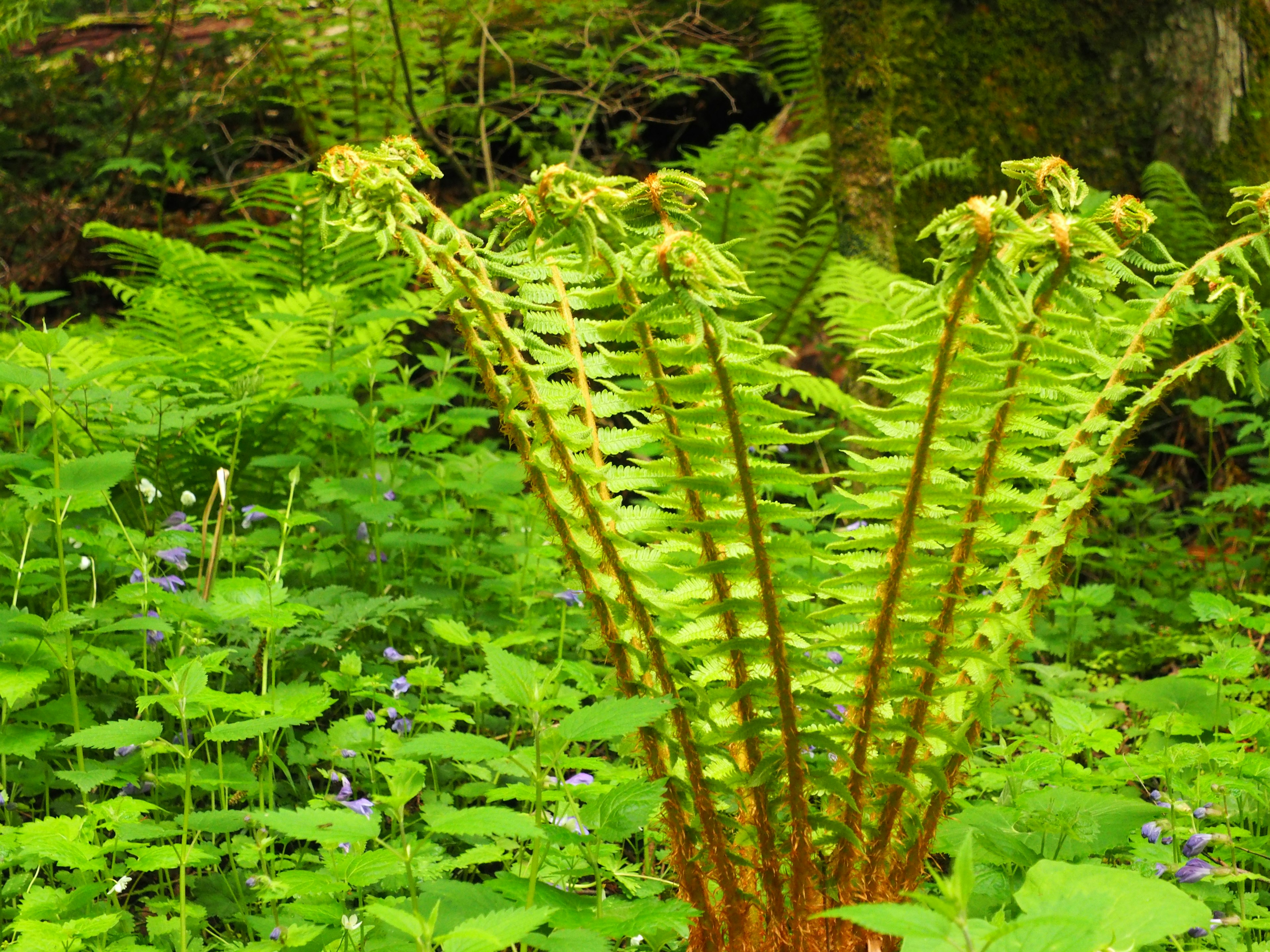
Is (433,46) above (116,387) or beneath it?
above

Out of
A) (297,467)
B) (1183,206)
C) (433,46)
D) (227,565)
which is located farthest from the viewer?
(433,46)

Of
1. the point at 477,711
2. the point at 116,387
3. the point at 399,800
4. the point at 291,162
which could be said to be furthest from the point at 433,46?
the point at 399,800

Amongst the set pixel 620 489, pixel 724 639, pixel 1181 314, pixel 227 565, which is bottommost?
pixel 227 565

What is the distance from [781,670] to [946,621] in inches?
9.2

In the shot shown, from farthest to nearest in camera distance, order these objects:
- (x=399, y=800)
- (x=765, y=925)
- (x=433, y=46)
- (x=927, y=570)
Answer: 1. (x=433, y=46)
2. (x=765, y=925)
3. (x=927, y=570)
4. (x=399, y=800)

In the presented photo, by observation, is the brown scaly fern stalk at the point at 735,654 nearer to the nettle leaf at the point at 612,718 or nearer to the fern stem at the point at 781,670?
the fern stem at the point at 781,670

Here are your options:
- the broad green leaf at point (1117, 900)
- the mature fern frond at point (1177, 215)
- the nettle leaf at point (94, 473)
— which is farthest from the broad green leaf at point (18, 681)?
the mature fern frond at point (1177, 215)

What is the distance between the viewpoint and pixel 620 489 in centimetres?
131

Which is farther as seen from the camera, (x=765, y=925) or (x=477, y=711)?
(x=477, y=711)

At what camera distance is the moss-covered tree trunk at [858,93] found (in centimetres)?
331

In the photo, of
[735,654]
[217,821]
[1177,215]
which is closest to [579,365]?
[735,654]

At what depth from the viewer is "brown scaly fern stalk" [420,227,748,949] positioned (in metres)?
1.18

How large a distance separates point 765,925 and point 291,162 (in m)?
5.57

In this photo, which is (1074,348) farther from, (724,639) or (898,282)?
(724,639)
